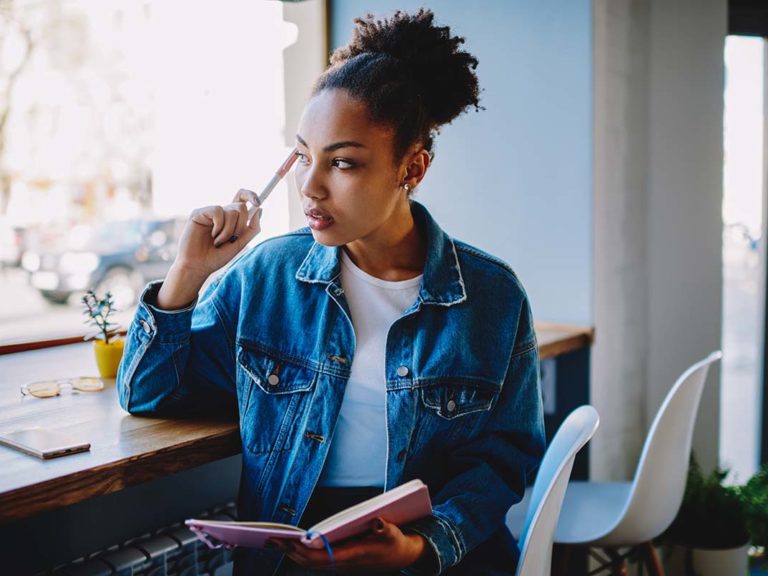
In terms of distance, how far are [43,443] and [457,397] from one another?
64cm

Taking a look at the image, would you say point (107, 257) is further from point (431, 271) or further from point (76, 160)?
point (431, 271)

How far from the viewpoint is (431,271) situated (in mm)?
1351

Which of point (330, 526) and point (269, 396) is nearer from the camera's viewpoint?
point (330, 526)

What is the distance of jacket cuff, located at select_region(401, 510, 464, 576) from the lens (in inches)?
46.8

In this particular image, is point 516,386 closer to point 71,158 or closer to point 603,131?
point 603,131

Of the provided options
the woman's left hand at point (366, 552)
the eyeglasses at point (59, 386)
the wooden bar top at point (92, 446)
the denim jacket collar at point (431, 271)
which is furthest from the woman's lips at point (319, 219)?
the eyeglasses at point (59, 386)

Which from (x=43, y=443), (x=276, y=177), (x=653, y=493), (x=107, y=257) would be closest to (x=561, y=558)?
(x=653, y=493)

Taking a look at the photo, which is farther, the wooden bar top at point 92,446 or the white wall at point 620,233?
the white wall at point 620,233

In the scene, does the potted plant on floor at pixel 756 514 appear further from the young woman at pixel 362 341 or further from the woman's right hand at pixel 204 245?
the woman's right hand at pixel 204 245

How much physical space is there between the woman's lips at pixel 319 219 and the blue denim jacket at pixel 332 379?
11 cm

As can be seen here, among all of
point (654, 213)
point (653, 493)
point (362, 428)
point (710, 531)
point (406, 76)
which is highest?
point (406, 76)

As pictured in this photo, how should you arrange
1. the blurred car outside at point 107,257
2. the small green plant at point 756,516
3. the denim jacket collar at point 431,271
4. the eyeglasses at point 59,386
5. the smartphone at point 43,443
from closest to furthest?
the smartphone at point 43,443, the denim jacket collar at point 431,271, the eyeglasses at point 59,386, the small green plant at point 756,516, the blurred car outside at point 107,257

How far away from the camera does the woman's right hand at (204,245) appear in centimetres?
126

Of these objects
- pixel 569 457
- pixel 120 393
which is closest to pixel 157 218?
pixel 120 393
